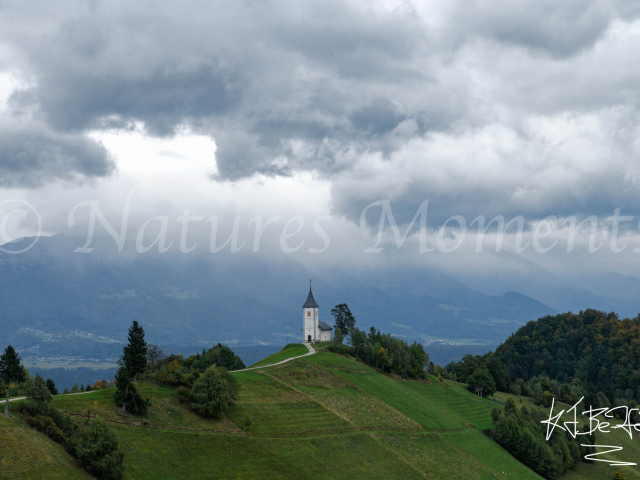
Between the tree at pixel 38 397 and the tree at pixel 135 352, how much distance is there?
53.1 feet

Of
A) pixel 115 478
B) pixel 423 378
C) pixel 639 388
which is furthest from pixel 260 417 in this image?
pixel 639 388

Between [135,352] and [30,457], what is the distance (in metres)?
25.0

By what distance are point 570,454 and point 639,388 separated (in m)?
94.3

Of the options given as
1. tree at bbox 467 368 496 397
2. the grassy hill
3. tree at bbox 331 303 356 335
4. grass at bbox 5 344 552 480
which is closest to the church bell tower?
tree at bbox 331 303 356 335

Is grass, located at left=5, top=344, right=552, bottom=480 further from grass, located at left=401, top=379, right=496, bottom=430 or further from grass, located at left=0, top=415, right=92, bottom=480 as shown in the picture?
grass, located at left=0, top=415, right=92, bottom=480

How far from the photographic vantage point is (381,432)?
82.5m

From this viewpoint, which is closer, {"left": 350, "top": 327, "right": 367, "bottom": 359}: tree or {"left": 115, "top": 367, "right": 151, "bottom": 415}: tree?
{"left": 115, "top": 367, "right": 151, "bottom": 415}: tree

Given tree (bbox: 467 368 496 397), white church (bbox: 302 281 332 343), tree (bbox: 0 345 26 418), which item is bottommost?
tree (bbox: 467 368 496 397)

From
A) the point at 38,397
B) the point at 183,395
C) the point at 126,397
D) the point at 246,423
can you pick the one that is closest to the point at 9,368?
the point at 38,397

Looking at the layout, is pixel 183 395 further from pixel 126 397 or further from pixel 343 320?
pixel 343 320

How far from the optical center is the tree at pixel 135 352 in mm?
69250

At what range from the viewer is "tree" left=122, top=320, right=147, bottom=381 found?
227 ft

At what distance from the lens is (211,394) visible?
6956cm

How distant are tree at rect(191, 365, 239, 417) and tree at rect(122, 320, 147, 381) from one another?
26.2 feet
